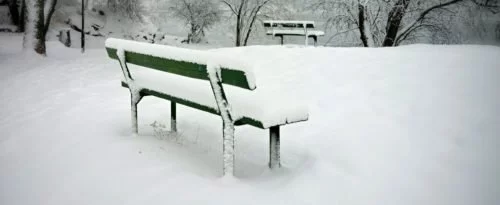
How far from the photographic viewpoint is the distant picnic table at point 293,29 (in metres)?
13.8

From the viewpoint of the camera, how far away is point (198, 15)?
71.6 feet

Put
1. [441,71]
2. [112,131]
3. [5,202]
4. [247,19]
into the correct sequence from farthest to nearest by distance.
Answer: [247,19], [441,71], [112,131], [5,202]

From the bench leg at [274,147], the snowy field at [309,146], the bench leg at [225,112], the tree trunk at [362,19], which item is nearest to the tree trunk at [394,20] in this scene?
the tree trunk at [362,19]

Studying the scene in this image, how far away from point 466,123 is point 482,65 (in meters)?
2.19

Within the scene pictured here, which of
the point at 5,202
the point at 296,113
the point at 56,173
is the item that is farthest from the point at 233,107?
the point at 5,202

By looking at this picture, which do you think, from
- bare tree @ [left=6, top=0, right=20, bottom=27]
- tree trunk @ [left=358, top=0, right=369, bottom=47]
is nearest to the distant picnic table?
tree trunk @ [left=358, top=0, right=369, bottom=47]

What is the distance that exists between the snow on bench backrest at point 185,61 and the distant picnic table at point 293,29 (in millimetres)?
9801

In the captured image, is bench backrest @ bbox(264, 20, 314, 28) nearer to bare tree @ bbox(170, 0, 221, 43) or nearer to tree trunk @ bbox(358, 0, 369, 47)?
tree trunk @ bbox(358, 0, 369, 47)

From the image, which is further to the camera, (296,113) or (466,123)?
(466,123)

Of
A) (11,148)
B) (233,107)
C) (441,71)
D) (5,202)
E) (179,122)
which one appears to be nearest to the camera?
(5,202)

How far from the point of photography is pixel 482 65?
6410 millimetres

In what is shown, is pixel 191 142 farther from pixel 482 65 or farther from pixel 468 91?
pixel 482 65

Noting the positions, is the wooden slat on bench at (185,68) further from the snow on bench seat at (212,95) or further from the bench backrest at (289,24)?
the bench backrest at (289,24)

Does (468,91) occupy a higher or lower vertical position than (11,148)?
higher
